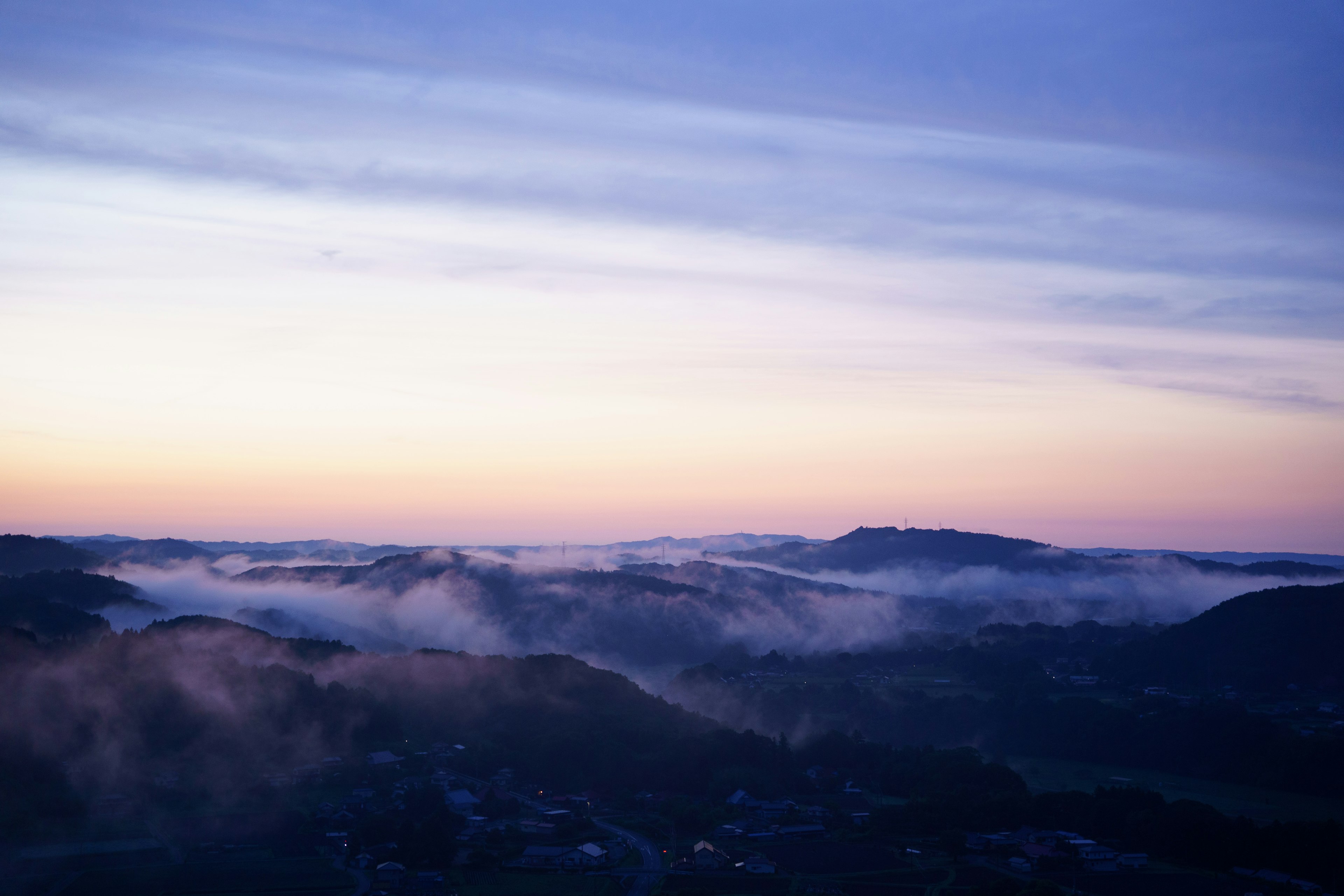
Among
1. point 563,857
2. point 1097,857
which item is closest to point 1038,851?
point 1097,857

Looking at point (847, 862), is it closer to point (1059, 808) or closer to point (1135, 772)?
point (1059, 808)

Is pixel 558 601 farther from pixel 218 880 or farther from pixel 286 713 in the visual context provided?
pixel 218 880

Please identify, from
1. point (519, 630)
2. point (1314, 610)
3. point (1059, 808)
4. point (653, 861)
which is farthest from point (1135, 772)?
point (519, 630)

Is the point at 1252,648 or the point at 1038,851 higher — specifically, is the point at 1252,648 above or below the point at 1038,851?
above

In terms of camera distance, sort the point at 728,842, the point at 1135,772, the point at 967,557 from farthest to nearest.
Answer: the point at 967,557
the point at 1135,772
the point at 728,842

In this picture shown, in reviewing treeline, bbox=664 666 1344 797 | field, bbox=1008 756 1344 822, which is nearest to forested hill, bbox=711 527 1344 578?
treeline, bbox=664 666 1344 797

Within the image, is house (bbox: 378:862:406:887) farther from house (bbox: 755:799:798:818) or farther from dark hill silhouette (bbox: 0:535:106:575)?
dark hill silhouette (bbox: 0:535:106:575)
